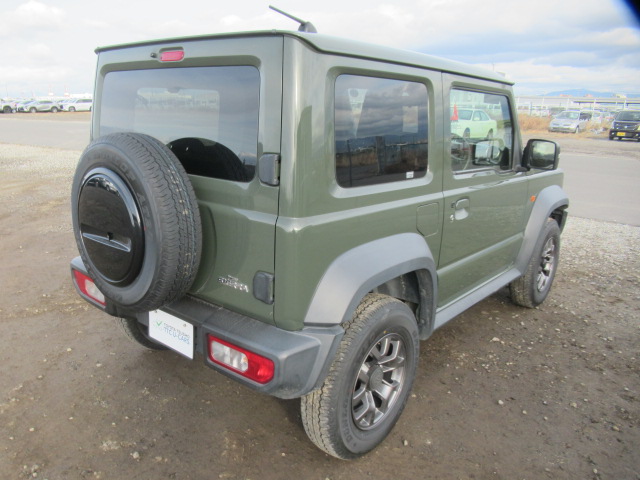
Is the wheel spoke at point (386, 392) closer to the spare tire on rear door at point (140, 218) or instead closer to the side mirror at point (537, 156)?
the spare tire on rear door at point (140, 218)

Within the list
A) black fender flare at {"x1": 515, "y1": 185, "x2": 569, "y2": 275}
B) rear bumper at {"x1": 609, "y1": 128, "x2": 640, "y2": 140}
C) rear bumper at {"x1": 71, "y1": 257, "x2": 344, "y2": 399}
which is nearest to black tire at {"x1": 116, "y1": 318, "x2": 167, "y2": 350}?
rear bumper at {"x1": 71, "y1": 257, "x2": 344, "y2": 399}

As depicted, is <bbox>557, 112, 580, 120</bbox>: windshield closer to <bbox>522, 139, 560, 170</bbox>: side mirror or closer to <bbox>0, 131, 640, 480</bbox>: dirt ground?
<bbox>0, 131, 640, 480</bbox>: dirt ground

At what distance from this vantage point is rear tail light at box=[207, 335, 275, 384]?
6.28ft

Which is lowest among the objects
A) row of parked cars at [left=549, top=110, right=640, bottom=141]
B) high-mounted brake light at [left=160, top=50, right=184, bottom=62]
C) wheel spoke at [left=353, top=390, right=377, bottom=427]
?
wheel spoke at [left=353, top=390, right=377, bottom=427]

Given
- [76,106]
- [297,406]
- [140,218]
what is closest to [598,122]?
[297,406]

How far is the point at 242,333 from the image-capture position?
2.00 metres

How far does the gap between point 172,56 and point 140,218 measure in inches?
30.8

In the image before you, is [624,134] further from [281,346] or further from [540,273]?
[281,346]

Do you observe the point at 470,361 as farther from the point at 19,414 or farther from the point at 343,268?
the point at 19,414

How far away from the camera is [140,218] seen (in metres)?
1.90

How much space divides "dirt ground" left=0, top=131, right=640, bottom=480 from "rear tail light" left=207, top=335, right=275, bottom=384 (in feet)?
1.99

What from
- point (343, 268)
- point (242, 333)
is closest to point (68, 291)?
point (242, 333)

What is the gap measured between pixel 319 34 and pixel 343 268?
948mm

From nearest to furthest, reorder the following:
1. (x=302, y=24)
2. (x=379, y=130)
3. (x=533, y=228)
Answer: (x=302, y=24), (x=379, y=130), (x=533, y=228)
